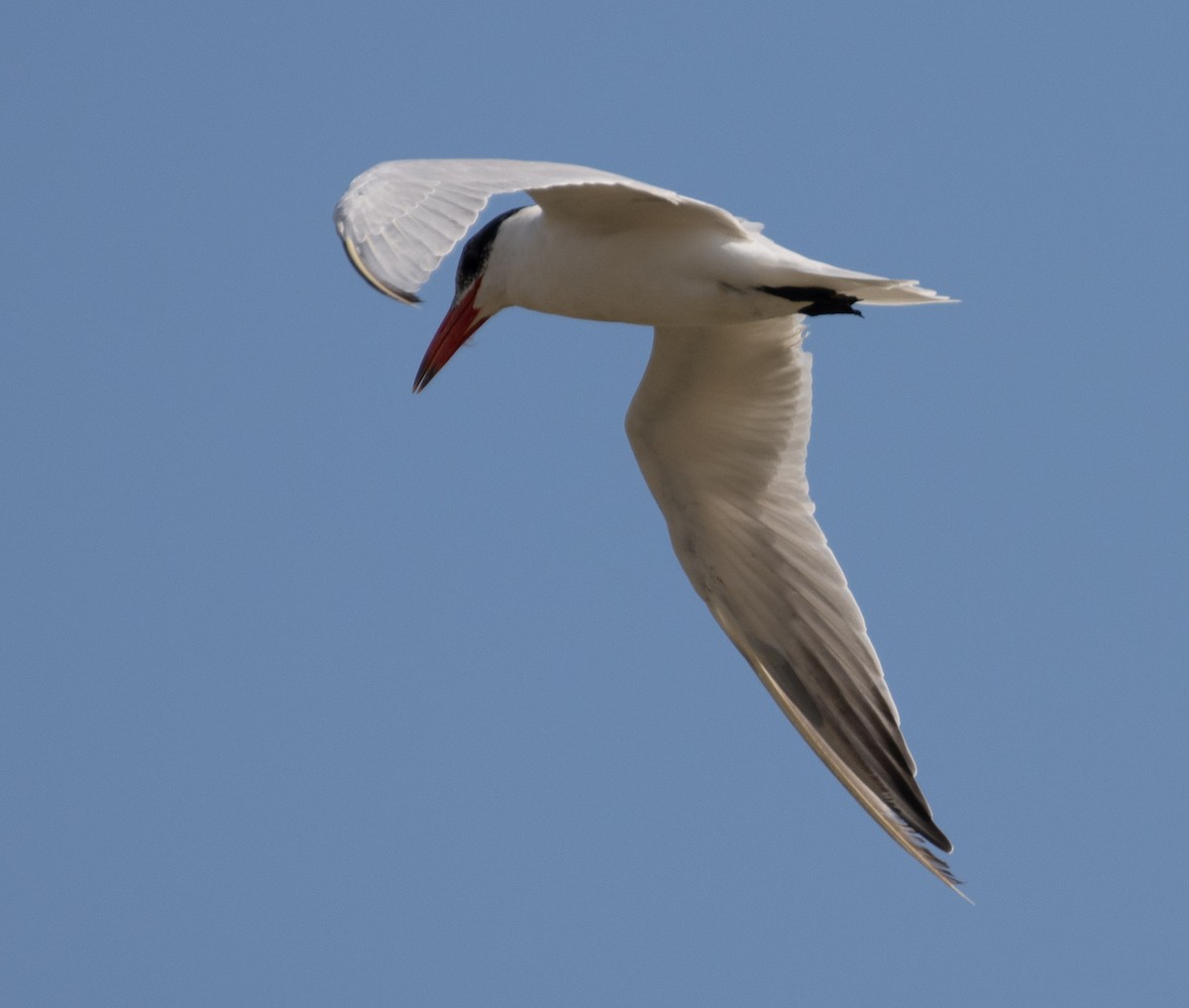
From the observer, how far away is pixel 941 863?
8320 mm

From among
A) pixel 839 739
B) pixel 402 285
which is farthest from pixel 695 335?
pixel 402 285

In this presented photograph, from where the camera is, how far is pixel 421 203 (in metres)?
6.38

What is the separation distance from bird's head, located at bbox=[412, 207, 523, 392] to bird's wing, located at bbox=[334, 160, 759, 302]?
1.19 metres

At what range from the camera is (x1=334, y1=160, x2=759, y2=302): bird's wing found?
6051mm

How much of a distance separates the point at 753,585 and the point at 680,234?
214 centimetres

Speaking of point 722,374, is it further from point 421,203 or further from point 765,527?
point 421,203

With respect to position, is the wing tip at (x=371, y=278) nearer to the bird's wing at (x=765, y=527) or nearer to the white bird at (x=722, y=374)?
the white bird at (x=722, y=374)

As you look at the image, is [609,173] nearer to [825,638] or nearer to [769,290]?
[769,290]

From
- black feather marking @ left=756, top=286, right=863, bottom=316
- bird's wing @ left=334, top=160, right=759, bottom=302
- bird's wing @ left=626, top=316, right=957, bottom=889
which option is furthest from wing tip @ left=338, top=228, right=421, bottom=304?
bird's wing @ left=626, top=316, right=957, bottom=889

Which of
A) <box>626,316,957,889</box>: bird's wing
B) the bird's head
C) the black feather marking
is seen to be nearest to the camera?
the black feather marking

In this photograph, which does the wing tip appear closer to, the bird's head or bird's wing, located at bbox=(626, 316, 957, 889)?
the bird's head

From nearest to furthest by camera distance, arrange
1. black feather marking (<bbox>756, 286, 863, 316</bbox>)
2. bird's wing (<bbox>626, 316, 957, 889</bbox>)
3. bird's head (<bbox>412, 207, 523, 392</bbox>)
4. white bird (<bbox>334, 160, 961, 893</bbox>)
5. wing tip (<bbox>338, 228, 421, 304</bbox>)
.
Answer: wing tip (<bbox>338, 228, 421, 304</bbox>) → white bird (<bbox>334, 160, 961, 893</bbox>) → black feather marking (<bbox>756, 286, 863, 316</bbox>) → bird's head (<bbox>412, 207, 523, 392</bbox>) → bird's wing (<bbox>626, 316, 957, 889</bbox>)

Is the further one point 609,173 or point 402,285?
point 609,173

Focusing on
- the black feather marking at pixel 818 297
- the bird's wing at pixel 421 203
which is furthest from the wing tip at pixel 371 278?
the black feather marking at pixel 818 297
